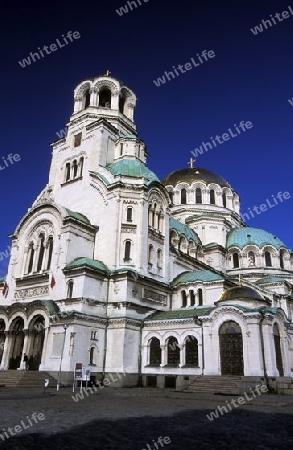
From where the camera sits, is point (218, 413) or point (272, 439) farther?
point (218, 413)

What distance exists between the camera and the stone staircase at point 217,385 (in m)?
20.7

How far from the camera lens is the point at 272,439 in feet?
27.6

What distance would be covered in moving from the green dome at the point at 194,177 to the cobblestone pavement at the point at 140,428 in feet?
130

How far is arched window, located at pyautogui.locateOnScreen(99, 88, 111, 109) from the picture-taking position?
141ft

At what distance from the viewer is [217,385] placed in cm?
2191

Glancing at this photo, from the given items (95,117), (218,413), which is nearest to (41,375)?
(218,413)

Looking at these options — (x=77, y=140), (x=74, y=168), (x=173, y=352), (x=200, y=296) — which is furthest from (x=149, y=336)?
(x=77, y=140)

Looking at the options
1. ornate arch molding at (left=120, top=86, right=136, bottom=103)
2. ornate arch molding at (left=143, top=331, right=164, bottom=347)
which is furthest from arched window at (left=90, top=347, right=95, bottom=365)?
ornate arch molding at (left=120, top=86, right=136, bottom=103)

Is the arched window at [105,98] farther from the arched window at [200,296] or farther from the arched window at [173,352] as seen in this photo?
the arched window at [173,352]

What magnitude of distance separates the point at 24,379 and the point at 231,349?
1382 centimetres

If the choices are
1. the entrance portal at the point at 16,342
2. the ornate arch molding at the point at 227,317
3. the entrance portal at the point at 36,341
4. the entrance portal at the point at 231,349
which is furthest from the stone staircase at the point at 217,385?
the entrance portal at the point at 16,342

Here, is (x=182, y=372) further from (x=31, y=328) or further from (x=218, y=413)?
(x=218, y=413)

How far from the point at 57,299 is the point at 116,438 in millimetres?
21230

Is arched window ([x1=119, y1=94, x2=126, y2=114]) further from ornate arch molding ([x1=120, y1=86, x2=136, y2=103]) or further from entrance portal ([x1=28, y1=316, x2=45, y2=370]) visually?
entrance portal ([x1=28, y1=316, x2=45, y2=370])
